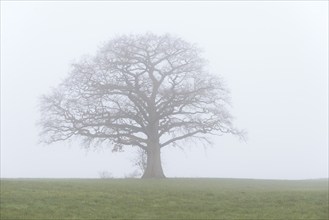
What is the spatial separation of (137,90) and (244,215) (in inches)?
894

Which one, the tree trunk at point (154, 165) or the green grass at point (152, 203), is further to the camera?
the tree trunk at point (154, 165)

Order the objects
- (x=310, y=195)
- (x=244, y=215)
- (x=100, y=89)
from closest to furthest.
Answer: (x=244, y=215), (x=310, y=195), (x=100, y=89)

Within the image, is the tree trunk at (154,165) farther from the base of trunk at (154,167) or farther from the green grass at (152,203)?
the green grass at (152,203)

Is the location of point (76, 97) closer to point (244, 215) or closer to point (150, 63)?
point (150, 63)

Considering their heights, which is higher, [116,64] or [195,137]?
[116,64]

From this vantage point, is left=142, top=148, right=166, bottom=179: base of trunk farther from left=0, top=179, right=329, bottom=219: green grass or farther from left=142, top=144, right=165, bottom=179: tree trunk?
left=0, top=179, right=329, bottom=219: green grass

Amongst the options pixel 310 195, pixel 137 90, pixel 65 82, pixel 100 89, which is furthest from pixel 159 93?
pixel 310 195

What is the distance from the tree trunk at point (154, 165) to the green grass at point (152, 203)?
52.3 feet

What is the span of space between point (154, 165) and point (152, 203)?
1974 cm

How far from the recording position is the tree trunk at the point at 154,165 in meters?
40.8

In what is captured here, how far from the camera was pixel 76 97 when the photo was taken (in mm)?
41688

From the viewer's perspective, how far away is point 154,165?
41.1m

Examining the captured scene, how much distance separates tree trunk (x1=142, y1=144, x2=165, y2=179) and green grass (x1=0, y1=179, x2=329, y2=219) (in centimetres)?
1595

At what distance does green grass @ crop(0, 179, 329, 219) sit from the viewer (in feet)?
63.2
